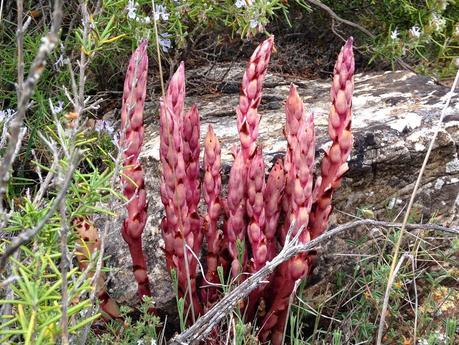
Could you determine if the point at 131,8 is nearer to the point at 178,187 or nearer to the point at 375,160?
the point at 178,187

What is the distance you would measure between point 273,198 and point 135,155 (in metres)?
0.43

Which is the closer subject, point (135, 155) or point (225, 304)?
point (225, 304)

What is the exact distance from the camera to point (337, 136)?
2.10 m

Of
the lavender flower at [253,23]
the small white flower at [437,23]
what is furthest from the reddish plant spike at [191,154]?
the small white flower at [437,23]

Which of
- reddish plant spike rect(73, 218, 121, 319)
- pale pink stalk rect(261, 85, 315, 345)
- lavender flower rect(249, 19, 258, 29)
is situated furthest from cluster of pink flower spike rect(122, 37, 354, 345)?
lavender flower rect(249, 19, 258, 29)

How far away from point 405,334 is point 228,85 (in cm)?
162

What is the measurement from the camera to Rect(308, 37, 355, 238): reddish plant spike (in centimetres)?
204

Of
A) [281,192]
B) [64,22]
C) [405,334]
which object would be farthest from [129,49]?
[405,334]

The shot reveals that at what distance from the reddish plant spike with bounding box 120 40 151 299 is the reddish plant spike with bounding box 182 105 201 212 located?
133 millimetres

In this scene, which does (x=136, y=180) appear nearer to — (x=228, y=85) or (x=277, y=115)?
(x=277, y=115)

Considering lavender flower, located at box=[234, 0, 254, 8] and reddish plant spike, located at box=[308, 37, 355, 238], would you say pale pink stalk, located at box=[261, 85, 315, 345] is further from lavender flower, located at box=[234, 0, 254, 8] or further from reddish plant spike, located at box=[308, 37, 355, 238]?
lavender flower, located at box=[234, 0, 254, 8]

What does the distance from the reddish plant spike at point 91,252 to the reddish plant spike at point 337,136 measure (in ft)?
2.14

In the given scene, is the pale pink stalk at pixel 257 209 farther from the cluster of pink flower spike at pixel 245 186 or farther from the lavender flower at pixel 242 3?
the lavender flower at pixel 242 3

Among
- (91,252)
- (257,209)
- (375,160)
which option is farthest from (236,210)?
(375,160)
